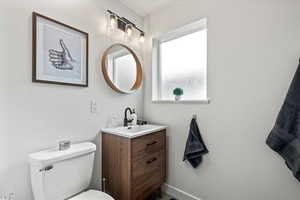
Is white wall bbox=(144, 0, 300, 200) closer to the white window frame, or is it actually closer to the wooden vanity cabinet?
the white window frame

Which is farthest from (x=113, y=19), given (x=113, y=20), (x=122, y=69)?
(x=122, y=69)

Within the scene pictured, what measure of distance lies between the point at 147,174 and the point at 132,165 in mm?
292

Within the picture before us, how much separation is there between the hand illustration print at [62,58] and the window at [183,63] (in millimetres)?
1081

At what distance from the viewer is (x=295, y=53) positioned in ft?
3.57

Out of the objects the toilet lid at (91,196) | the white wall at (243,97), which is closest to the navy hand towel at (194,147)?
the white wall at (243,97)

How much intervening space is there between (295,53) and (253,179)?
3.54 ft

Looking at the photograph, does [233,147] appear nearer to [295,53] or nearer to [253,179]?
[253,179]

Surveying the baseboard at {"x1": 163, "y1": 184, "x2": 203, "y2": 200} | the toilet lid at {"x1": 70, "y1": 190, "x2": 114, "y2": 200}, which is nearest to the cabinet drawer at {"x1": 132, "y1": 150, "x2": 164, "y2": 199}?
the baseboard at {"x1": 163, "y1": 184, "x2": 203, "y2": 200}

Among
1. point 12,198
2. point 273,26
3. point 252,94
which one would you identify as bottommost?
point 12,198

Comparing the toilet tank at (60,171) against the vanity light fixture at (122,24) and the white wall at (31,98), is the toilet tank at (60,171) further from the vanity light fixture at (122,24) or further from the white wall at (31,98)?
the vanity light fixture at (122,24)

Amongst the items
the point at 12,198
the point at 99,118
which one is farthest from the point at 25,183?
the point at 99,118

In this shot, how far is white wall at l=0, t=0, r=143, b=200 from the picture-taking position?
3.45 ft

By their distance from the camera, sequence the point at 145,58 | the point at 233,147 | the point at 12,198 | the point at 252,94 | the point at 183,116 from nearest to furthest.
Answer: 1. the point at 12,198
2. the point at 252,94
3. the point at 233,147
4. the point at 183,116
5. the point at 145,58

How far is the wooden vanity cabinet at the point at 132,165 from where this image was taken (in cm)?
138
